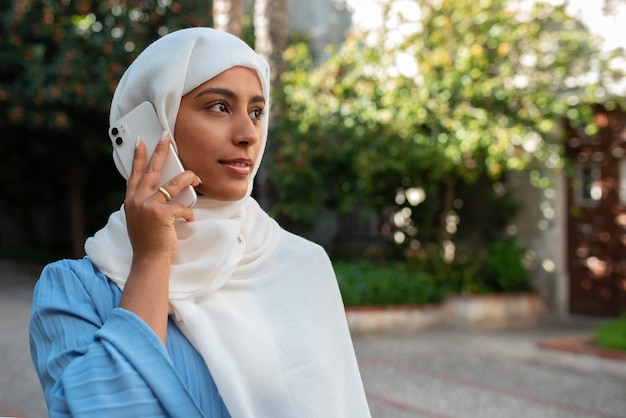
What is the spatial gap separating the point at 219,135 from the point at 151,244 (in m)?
0.25

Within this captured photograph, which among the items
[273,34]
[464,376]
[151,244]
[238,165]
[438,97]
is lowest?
[464,376]

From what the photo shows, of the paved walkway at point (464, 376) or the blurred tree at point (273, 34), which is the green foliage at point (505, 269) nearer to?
the paved walkway at point (464, 376)

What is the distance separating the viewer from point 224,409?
4.38 feet

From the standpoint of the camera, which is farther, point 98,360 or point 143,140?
point 143,140

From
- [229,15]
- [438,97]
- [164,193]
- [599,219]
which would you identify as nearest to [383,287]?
[438,97]

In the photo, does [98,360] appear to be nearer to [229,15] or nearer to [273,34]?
[229,15]

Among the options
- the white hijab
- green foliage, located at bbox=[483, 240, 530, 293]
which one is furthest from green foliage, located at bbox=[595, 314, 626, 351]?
the white hijab

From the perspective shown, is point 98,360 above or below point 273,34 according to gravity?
below

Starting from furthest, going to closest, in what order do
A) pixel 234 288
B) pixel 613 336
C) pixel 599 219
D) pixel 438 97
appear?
1. pixel 599 219
2. pixel 438 97
3. pixel 613 336
4. pixel 234 288

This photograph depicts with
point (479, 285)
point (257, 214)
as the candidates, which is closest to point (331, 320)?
point (257, 214)

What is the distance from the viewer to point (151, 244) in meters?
1.24

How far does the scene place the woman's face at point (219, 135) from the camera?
53.3 inches

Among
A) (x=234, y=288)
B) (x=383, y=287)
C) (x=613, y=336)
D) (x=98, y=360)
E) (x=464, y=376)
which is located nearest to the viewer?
(x=98, y=360)

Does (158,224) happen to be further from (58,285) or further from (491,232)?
(491,232)
